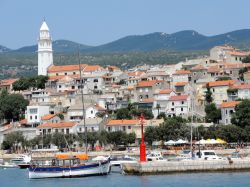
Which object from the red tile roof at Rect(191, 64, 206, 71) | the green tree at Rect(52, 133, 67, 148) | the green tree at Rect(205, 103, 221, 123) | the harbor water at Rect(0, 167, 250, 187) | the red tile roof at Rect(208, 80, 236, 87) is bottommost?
the harbor water at Rect(0, 167, 250, 187)

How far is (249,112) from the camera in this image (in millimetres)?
87188

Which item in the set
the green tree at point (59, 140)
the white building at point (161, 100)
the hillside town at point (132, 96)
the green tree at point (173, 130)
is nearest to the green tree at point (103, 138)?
the hillside town at point (132, 96)

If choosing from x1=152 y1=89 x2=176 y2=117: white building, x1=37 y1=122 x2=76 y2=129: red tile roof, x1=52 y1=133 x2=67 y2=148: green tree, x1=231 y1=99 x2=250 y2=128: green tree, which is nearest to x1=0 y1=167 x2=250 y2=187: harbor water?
x1=231 y1=99 x2=250 y2=128: green tree

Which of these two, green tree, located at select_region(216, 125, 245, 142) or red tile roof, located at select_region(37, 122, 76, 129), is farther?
red tile roof, located at select_region(37, 122, 76, 129)

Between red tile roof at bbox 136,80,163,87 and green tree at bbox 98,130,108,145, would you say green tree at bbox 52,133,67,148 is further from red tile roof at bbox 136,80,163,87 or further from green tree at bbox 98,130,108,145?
red tile roof at bbox 136,80,163,87

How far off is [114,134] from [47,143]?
814 centimetres

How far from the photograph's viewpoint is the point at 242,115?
88.1 meters

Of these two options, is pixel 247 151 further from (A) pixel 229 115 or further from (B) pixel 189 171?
(B) pixel 189 171

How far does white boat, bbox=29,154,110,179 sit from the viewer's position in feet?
188

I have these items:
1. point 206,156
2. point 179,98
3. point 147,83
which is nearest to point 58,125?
point 179,98

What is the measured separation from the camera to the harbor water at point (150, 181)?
1955 inches

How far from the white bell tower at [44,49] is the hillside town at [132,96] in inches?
245

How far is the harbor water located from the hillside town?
33293 millimetres

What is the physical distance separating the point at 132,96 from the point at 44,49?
2735 cm
